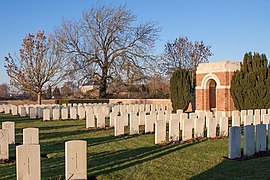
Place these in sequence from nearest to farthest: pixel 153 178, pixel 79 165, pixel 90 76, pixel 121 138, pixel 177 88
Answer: pixel 79 165 → pixel 153 178 → pixel 121 138 → pixel 177 88 → pixel 90 76

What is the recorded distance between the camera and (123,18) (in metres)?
33.8

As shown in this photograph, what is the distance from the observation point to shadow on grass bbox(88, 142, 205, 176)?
Answer: 6.44m

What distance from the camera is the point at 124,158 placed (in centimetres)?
746

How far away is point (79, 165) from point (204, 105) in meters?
18.2

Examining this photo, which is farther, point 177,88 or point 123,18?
point 123,18

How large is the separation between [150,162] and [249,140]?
274 cm

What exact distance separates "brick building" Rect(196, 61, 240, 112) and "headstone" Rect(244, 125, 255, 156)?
1330 cm

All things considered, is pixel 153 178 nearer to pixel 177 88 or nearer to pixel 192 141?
pixel 192 141

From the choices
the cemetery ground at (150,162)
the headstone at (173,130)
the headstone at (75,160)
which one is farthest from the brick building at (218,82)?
the headstone at (75,160)

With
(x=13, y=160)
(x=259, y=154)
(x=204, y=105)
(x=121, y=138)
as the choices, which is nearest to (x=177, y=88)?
(x=204, y=105)

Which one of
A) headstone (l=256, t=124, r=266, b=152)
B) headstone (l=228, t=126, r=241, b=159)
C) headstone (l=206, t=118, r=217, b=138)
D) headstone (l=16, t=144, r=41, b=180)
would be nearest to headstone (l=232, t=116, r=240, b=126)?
headstone (l=206, t=118, r=217, b=138)

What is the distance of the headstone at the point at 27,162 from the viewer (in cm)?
472

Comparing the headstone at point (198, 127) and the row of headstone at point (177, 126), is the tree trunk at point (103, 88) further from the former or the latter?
the headstone at point (198, 127)

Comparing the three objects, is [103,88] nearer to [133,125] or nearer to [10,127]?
[133,125]
